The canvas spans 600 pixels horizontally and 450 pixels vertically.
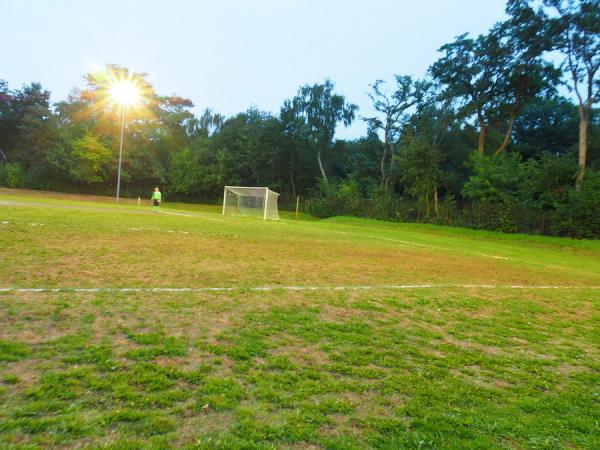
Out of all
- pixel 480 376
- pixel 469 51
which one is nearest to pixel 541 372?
pixel 480 376

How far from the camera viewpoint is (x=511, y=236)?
24266 millimetres

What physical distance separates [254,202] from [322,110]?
848 inches

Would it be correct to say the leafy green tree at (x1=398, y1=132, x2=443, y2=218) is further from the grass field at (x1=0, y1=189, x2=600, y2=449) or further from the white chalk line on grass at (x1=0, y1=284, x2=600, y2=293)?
the grass field at (x1=0, y1=189, x2=600, y2=449)

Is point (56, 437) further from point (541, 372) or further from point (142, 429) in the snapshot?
point (541, 372)

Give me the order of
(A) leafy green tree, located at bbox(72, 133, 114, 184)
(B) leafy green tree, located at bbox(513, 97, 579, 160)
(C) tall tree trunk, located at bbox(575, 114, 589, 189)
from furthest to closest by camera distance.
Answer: (A) leafy green tree, located at bbox(72, 133, 114, 184)
(B) leafy green tree, located at bbox(513, 97, 579, 160)
(C) tall tree trunk, located at bbox(575, 114, 589, 189)

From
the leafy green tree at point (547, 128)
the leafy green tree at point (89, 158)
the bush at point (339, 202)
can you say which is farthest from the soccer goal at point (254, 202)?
the leafy green tree at point (547, 128)

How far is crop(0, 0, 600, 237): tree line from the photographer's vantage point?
26.2 m

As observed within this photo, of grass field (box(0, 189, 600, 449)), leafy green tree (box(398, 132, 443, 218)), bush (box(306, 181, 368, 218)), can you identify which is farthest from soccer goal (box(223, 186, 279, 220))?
grass field (box(0, 189, 600, 449))

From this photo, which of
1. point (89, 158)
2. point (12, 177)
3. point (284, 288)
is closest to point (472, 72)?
point (284, 288)

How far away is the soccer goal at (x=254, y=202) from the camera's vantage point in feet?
96.4

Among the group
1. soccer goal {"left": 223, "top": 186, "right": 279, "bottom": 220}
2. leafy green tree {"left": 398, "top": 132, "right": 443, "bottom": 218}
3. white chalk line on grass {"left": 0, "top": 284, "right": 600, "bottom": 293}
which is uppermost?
leafy green tree {"left": 398, "top": 132, "right": 443, "bottom": 218}

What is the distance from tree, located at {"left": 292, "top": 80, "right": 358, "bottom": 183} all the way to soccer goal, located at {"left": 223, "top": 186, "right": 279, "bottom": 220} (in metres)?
16.8

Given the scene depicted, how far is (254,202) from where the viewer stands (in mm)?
30297

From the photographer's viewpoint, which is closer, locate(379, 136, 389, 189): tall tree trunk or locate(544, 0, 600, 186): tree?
locate(544, 0, 600, 186): tree
